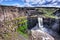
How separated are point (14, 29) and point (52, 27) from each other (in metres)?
0.47

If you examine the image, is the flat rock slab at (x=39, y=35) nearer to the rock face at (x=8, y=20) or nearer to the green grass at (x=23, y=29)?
the green grass at (x=23, y=29)

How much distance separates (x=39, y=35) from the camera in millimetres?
2258

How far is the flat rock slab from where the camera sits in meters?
2.25

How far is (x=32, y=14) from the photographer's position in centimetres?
227

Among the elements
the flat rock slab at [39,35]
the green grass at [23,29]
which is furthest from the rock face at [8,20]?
the flat rock slab at [39,35]

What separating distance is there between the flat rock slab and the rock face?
0.64 ft

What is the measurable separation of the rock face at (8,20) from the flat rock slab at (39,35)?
196 mm

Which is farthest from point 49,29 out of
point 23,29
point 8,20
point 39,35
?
point 8,20

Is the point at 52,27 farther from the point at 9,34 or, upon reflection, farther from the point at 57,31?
the point at 9,34

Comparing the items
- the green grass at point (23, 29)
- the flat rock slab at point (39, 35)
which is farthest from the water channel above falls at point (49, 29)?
the green grass at point (23, 29)

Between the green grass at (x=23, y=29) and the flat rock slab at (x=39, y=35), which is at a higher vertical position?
the green grass at (x=23, y=29)

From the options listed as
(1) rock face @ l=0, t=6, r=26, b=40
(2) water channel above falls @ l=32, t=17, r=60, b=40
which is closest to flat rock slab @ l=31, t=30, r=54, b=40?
(2) water channel above falls @ l=32, t=17, r=60, b=40

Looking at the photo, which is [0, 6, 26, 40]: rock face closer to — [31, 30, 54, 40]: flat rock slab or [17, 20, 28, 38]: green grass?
[17, 20, 28, 38]: green grass

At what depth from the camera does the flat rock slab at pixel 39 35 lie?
88.6 inches
